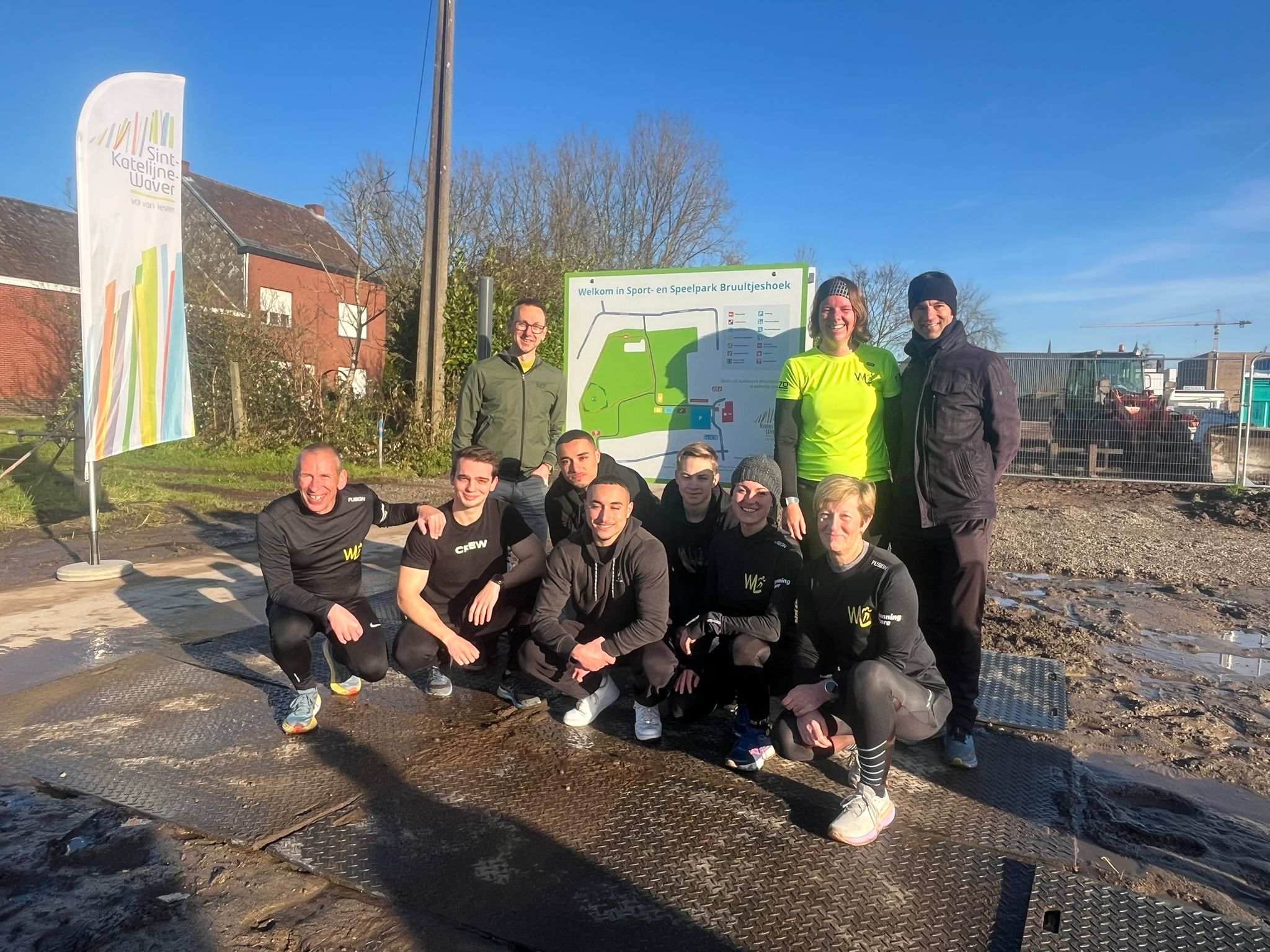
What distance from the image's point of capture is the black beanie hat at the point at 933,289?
3551 mm

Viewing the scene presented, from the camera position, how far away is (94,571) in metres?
6.23

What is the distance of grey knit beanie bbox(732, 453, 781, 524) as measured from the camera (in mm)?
3697

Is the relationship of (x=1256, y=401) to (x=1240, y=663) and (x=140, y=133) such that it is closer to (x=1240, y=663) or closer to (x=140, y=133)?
(x=1240, y=663)

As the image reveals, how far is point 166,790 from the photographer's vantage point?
308 centimetres

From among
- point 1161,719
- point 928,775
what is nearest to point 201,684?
point 928,775

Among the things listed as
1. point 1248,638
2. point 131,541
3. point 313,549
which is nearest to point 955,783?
point 313,549

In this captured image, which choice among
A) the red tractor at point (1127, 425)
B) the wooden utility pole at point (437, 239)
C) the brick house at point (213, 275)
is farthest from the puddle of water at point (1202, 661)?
the brick house at point (213, 275)

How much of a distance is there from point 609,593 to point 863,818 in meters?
1.37

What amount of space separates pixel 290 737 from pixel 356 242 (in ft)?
59.3

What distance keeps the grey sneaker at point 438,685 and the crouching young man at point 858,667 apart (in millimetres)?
1675

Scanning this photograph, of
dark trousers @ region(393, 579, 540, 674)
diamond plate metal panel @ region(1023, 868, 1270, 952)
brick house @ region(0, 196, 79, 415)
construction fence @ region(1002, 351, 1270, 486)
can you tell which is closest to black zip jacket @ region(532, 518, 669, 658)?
dark trousers @ region(393, 579, 540, 674)

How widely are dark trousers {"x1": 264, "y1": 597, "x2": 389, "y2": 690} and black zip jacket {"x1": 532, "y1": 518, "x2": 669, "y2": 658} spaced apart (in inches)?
31.0

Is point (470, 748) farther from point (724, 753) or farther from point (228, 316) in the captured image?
point (228, 316)

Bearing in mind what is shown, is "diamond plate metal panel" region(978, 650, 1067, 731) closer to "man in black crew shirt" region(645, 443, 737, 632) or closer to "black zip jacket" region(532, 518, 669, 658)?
"man in black crew shirt" region(645, 443, 737, 632)
